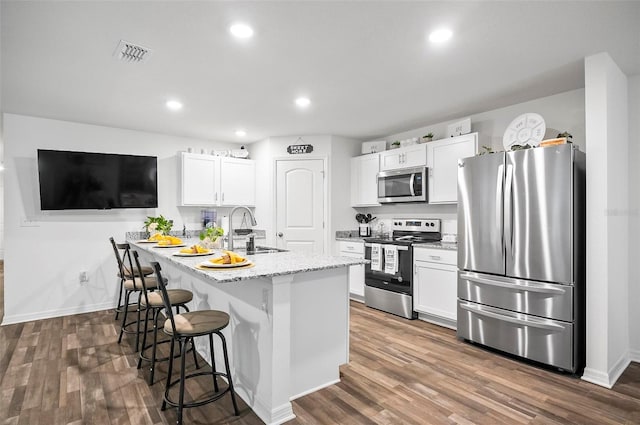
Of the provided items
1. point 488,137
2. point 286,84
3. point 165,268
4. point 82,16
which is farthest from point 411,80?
point 165,268

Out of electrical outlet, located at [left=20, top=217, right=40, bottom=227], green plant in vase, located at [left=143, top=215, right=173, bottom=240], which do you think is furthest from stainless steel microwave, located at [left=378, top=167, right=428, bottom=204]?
electrical outlet, located at [left=20, top=217, right=40, bottom=227]

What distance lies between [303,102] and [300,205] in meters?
1.94

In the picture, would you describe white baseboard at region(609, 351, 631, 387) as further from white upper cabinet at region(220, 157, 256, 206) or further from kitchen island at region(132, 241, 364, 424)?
white upper cabinet at region(220, 157, 256, 206)

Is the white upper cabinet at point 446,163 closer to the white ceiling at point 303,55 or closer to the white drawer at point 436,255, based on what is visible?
the white ceiling at point 303,55

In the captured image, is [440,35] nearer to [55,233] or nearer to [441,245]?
[441,245]

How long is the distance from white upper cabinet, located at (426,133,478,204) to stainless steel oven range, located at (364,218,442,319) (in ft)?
1.46

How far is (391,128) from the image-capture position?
15.7ft

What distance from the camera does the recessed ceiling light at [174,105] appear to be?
11.8 ft

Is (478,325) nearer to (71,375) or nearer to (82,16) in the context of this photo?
(71,375)

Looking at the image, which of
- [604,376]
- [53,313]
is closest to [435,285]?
[604,376]

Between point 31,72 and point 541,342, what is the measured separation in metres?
4.82

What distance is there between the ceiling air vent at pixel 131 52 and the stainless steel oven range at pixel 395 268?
3224 millimetres

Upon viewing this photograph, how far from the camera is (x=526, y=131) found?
3.17 m

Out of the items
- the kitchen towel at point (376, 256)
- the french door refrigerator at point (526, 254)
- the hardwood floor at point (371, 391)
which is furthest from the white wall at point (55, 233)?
the french door refrigerator at point (526, 254)
